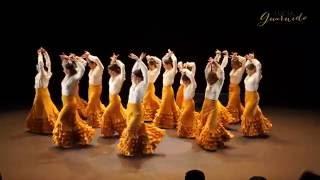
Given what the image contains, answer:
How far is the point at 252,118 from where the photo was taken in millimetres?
8391

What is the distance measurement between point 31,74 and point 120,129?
349 centimetres

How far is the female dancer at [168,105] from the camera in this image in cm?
885

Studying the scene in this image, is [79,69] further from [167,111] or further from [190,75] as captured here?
[167,111]

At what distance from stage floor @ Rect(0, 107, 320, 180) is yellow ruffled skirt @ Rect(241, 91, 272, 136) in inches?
6.1

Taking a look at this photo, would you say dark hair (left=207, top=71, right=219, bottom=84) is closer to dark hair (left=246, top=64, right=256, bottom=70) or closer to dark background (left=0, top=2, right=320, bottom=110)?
dark hair (left=246, top=64, right=256, bottom=70)

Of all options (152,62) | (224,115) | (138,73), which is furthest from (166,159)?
(152,62)

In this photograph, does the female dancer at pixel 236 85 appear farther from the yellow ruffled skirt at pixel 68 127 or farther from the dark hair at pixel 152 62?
the yellow ruffled skirt at pixel 68 127

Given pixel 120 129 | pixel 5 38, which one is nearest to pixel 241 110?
pixel 120 129

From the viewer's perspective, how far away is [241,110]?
927 centimetres

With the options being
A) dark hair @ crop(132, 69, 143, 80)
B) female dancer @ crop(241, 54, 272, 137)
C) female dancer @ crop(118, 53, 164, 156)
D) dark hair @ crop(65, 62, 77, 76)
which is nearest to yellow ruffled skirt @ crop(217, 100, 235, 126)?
female dancer @ crop(241, 54, 272, 137)

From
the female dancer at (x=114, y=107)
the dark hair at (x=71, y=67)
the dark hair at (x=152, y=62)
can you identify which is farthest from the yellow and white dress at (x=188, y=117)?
the dark hair at (x=71, y=67)

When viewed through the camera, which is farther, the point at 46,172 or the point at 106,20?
the point at 106,20

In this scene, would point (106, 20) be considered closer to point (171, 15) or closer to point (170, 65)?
point (171, 15)

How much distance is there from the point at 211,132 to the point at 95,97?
2.04 m
